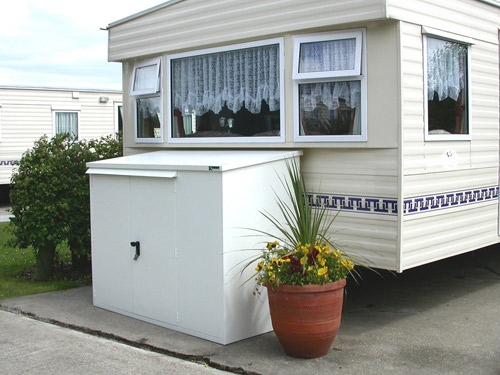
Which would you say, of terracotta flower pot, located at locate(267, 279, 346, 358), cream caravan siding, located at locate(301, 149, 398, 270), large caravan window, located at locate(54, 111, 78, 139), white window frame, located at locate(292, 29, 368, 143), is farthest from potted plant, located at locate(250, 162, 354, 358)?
large caravan window, located at locate(54, 111, 78, 139)

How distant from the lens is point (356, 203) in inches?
220

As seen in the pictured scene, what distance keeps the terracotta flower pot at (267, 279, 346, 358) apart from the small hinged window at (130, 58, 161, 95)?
3.39 metres

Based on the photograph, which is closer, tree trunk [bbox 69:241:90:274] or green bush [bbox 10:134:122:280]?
green bush [bbox 10:134:122:280]

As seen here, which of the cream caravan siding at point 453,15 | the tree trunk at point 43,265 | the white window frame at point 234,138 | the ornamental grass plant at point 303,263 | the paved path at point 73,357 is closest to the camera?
the paved path at point 73,357

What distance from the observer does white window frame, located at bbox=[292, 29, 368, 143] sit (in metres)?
5.50

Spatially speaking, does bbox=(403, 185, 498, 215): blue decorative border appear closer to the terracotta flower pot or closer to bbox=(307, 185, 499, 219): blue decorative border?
bbox=(307, 185, 499, 219): blue decorative border

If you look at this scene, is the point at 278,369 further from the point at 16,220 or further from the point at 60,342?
the point at 16,220

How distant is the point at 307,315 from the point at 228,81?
9.41 feet

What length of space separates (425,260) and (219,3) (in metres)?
3.18

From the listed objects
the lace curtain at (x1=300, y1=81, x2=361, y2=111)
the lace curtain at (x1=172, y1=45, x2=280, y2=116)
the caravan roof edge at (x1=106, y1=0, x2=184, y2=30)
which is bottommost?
the lace curtain at (x1=300, y1=81, x2=361, y2=111)

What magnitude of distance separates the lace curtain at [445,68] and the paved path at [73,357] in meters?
3.14

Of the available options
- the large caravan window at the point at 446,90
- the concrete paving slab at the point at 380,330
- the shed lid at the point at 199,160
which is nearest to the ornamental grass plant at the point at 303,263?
the shed lid at the point at 199,160

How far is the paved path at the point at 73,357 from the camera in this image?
4680 millimetres

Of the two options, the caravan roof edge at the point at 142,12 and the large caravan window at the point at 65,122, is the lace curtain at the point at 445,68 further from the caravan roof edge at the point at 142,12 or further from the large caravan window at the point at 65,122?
the large caravan window at the point at 65,122
